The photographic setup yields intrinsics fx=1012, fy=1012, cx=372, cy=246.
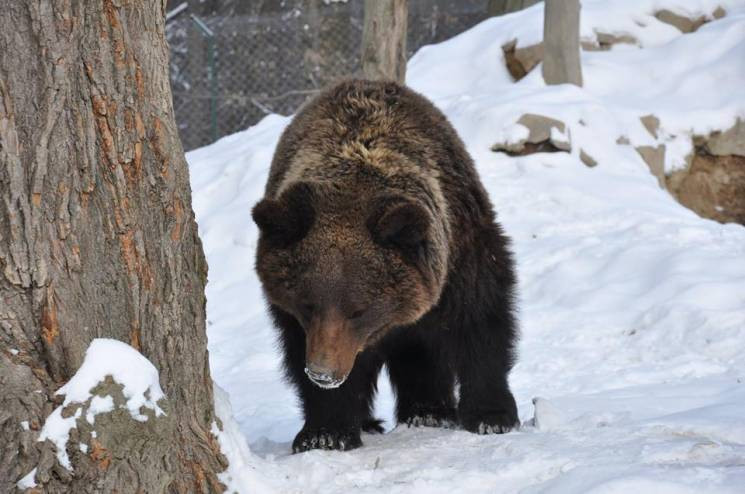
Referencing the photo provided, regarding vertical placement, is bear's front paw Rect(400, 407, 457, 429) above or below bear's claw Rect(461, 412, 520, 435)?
below

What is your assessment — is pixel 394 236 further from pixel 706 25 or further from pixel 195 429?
pixel 706 25

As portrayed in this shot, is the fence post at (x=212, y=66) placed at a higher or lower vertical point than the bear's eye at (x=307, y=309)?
lower

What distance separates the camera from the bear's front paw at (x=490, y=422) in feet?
17.1

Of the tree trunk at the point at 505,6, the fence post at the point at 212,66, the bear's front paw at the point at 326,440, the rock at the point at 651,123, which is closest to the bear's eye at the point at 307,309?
the bear's front paw at the point at 326,440

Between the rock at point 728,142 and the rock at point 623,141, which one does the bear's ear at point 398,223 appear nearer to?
the rock at point 623,141

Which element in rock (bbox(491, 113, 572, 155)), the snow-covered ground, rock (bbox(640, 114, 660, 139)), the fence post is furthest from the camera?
the fence post

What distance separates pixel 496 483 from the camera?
3.78 m

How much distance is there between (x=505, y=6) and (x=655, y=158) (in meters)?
5.74

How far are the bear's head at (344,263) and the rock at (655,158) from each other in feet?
23.8

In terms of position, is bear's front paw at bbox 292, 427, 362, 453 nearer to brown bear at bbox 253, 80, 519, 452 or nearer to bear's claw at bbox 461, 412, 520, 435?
brown bear at bbox 253, 80, 519, 452

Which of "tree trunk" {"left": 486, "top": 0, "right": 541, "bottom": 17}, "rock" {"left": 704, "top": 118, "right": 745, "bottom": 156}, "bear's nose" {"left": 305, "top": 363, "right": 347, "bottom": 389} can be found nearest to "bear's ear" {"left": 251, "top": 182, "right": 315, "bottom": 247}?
"bear's nose" {"left": 305, "top": 363, "right": 347, "bottom": 389}

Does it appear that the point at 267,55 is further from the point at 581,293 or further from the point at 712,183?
the point at 581,293

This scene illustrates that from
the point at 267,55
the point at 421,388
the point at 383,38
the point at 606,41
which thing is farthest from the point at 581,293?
the point at 267,55

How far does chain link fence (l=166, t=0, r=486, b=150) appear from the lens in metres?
16.2
